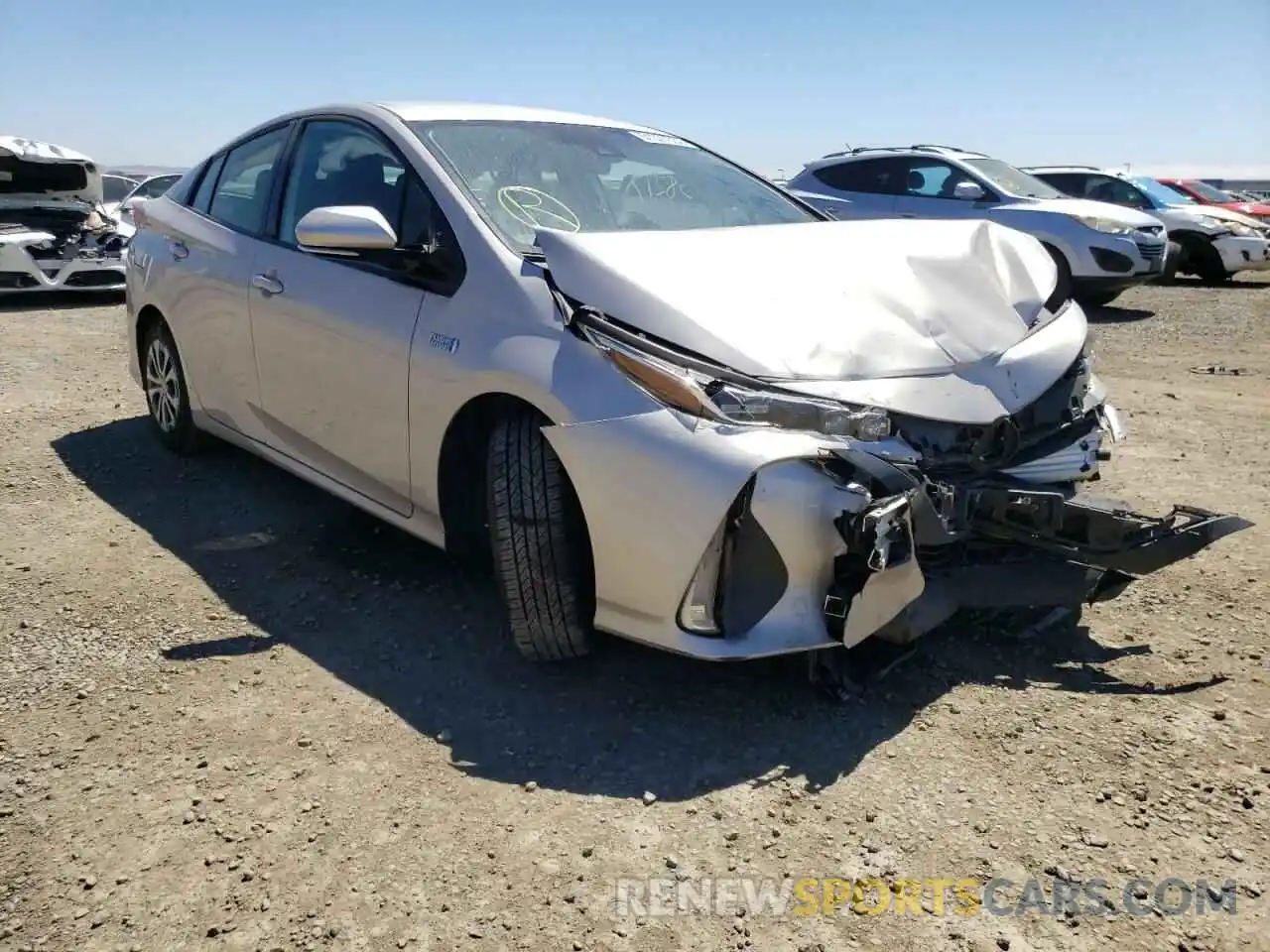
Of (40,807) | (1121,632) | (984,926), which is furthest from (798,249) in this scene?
(40,807)

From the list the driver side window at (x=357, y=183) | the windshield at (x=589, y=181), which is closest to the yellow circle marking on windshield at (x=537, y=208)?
the windshield at (x=589, y=181)

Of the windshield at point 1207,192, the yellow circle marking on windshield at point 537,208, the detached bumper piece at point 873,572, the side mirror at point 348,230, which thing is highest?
the yellow circle marking on windshield at point 537,208

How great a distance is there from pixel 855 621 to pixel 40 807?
2.00m

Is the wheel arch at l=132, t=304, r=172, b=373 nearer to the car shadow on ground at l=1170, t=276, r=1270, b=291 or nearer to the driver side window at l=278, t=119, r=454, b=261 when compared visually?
the driver side window at l=278, t=119, r=454, b=261

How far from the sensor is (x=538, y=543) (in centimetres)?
286

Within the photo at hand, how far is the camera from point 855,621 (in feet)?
8.63

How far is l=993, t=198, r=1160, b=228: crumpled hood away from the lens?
35.4 feet

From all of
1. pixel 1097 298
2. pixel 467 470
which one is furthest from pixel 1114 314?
pixel 467 470

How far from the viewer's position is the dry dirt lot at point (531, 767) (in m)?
2.13

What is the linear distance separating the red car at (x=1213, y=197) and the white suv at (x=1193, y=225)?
1.97 m

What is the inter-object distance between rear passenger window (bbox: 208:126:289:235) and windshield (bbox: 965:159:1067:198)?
866 centimetres

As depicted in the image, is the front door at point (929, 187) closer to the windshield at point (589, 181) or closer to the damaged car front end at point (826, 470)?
the windshield at point (589, 181)

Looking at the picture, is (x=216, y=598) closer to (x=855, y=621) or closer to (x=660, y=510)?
(x=660, y=510)

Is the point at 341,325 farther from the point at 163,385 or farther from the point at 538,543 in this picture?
the point at 163,385
